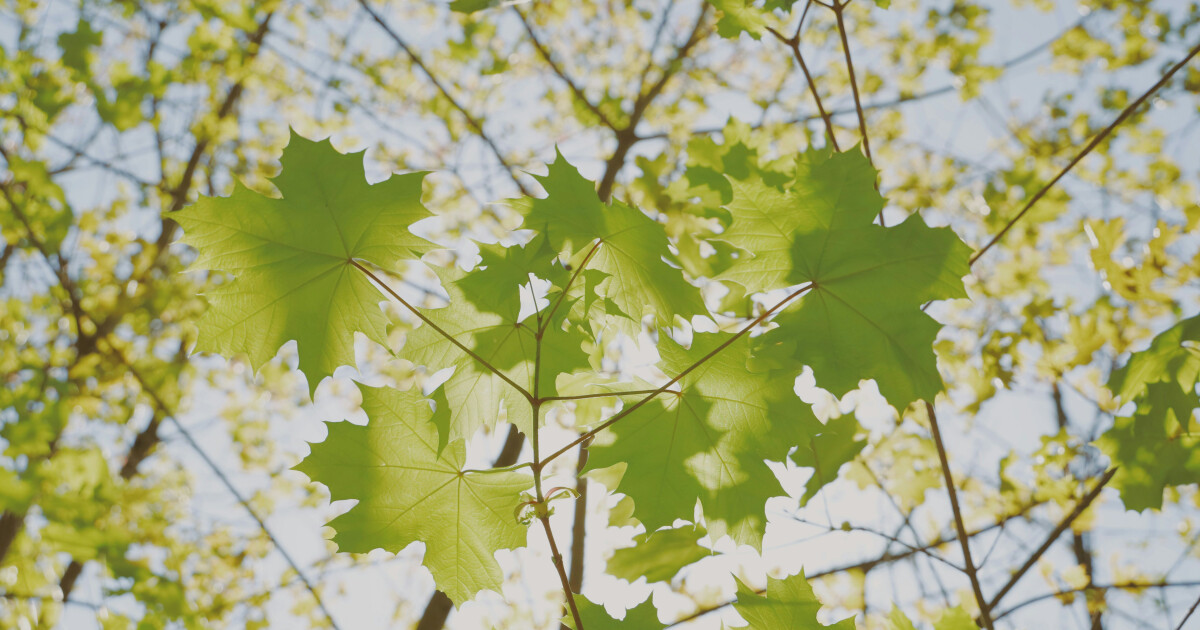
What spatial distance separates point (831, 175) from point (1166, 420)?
4.34 ft

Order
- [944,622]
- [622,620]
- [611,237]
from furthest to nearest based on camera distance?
[944,622] < [622,620] < [611,237]

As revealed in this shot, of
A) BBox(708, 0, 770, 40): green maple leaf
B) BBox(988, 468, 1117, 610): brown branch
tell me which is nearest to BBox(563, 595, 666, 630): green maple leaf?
BBox(988, 468, 1117, 610): brown branch

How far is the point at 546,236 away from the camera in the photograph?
3.87ft

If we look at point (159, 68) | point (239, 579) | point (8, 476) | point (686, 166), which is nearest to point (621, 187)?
point (686, 166)

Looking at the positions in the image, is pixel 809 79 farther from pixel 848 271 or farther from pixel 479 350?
pixel 479 350

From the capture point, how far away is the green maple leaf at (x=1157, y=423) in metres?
1.71

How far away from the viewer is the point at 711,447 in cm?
142

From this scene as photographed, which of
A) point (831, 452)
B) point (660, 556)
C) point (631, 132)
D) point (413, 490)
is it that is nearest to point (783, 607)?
point (660, 556)

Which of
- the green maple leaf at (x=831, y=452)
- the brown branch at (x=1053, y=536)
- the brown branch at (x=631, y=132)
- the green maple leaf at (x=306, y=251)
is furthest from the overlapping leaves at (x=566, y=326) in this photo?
the brown branch at (x=631, y=132)

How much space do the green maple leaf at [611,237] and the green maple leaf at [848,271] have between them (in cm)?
16

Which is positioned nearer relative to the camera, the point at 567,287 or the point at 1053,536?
the point at 567,287

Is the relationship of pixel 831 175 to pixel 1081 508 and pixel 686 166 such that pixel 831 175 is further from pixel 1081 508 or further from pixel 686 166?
pixel 1081 508

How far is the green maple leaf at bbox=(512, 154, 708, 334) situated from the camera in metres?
1.21

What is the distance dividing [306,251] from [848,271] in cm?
112
